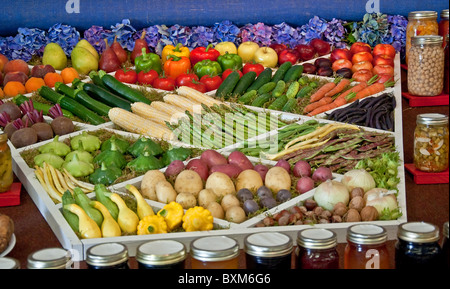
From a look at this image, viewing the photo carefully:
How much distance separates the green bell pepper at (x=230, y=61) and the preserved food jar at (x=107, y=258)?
4500mm

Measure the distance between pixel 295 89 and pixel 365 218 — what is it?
8.45ft

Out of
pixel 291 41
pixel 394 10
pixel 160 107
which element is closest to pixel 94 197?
pixel 160 107

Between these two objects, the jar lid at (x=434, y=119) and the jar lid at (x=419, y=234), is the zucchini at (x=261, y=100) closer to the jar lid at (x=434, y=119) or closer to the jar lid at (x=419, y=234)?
the jar lid at (x=434, y=119)

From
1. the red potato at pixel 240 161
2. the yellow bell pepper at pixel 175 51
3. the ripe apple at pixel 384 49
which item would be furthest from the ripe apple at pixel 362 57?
the red potato at pixel 240 161

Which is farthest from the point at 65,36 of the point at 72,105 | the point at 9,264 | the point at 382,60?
the point at 9,264

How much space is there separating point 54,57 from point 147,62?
97 cm

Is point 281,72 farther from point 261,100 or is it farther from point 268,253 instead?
point 268,253

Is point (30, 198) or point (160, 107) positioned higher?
point (160, 107)

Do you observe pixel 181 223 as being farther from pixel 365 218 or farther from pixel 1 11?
pixel 1 11

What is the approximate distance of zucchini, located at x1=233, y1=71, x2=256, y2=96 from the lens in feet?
19.1

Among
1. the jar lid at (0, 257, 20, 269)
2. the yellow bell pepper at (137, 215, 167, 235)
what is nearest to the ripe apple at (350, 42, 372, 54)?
the yellow bell pepper at (137, 215, 167, 235)

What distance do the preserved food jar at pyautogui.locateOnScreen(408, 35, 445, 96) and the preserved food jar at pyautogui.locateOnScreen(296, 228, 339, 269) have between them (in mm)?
3032

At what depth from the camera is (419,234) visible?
2.14 m

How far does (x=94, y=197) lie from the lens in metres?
3.68
